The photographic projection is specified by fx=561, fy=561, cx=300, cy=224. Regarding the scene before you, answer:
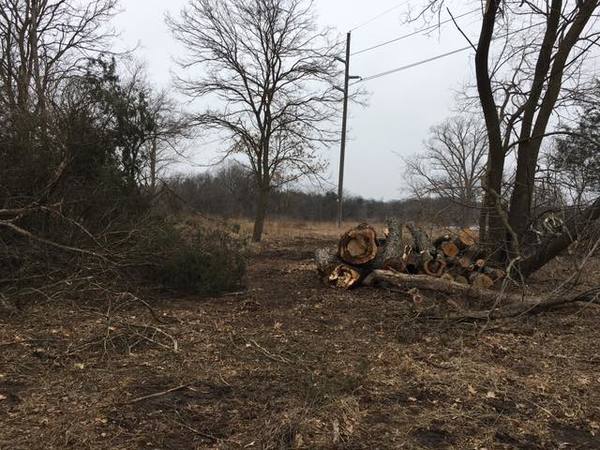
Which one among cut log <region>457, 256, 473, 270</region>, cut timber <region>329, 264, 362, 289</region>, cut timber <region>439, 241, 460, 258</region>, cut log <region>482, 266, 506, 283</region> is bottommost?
cut timber <region>329, 264, 362, 289</region>

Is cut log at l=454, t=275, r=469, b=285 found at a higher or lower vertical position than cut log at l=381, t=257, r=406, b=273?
lower

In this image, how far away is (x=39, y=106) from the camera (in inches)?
358

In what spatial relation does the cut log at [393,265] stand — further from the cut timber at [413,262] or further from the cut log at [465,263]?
the cut log at [465,263]

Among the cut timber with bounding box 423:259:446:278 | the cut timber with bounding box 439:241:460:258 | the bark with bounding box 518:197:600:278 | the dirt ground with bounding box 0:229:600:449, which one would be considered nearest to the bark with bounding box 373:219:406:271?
the cut timber with bounding box 423:259:446:278

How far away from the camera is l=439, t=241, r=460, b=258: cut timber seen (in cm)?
931

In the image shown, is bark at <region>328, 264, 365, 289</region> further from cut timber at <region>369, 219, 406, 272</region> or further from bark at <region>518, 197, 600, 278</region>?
bark at <region>518, 197, 600, 278</region>

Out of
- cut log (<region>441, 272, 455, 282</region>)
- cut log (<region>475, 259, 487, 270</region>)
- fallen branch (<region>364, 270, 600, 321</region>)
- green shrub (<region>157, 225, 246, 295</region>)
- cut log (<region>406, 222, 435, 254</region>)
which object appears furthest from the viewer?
cut log (<region>406, 222, 435, 254</region>)

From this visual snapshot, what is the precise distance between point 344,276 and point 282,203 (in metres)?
24.8

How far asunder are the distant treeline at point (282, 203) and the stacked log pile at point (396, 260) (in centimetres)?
60

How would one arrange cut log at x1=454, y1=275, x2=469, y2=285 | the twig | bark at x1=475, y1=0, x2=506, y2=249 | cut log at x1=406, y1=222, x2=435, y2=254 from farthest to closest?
cut log at x1=406, y1=222, x2=435, y2=254
cut log at x1=454, y1=275, x2=469, y2=285
bark at x1=475, y1=0, x2=506, y2=249
the twig

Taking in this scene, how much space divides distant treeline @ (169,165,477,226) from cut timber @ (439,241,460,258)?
1.15 feet

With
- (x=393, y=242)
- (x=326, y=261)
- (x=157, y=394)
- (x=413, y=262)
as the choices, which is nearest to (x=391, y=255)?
(x=393, y=242)

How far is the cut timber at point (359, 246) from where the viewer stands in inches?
346

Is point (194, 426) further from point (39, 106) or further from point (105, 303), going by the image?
point (39, 106)
